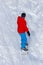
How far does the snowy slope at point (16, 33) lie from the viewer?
13.4 meters

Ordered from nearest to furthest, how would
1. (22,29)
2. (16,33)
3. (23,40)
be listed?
(22,29)
(23,40)
(16,33)

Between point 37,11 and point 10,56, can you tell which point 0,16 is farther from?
point 10,56

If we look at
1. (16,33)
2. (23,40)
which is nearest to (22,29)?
(23,40)

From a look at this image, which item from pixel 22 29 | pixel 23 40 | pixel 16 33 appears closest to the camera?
pixel 22 29

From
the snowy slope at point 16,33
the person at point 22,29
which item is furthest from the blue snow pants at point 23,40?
the snowy slope at point 16,33

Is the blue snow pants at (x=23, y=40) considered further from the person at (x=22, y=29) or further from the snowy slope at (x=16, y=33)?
the snowy slope at (x=16, y=33)

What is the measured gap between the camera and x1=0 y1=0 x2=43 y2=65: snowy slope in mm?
13375

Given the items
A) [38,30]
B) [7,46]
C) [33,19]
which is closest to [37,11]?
[33,19]

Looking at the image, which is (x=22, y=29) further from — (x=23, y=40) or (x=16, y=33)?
(x=16, y=33)

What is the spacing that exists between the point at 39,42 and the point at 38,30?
0.90 metres

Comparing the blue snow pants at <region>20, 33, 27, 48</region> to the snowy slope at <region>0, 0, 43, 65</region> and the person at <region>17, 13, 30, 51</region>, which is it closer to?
the person at <region>17, 13, 30, 51</region>

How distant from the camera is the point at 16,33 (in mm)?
14930

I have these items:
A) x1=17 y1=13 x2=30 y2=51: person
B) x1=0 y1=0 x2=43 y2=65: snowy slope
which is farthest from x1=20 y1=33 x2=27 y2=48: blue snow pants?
x1=0 y1=0 x2=43 y2=65: snowy slope

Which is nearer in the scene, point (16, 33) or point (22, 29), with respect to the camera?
point (22, 29)
